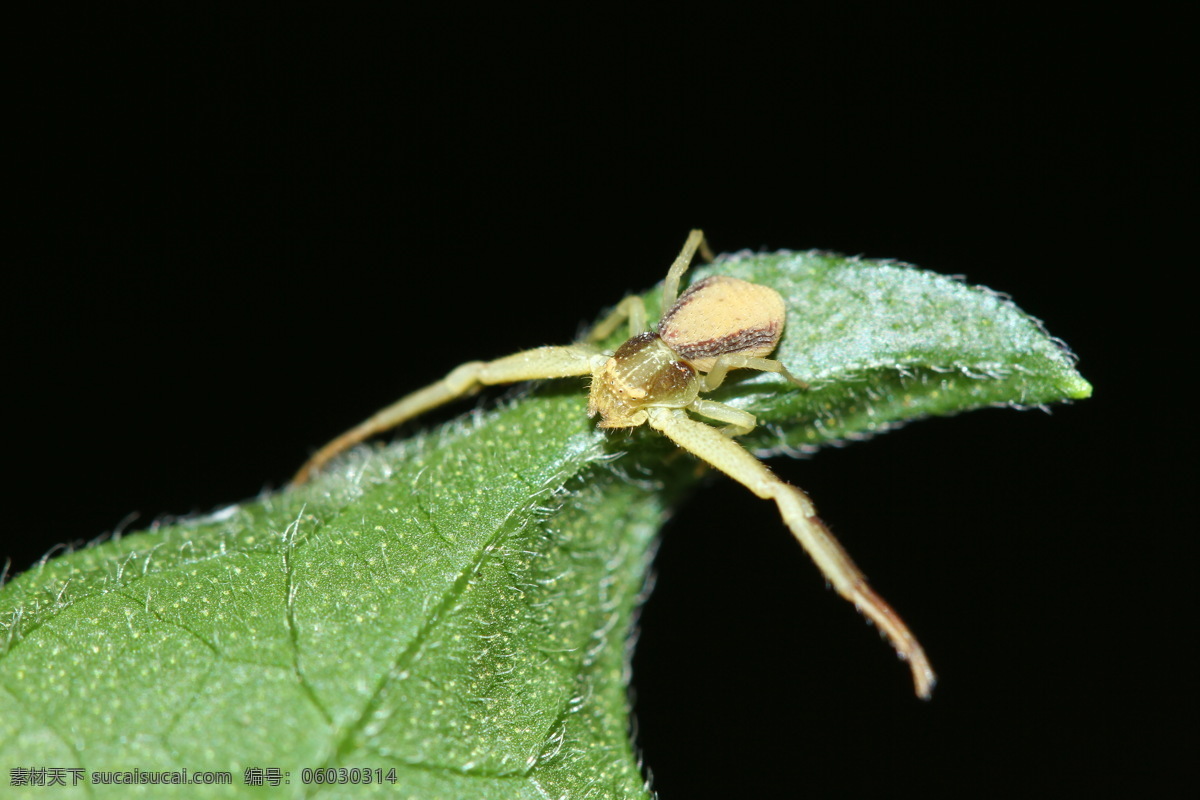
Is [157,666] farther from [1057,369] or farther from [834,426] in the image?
[1057,369]

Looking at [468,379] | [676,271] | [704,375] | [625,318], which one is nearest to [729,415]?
[704,375]

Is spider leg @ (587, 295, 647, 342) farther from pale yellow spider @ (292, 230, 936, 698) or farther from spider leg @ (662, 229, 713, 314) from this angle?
spider leg @ (662, 229, 713, 314)

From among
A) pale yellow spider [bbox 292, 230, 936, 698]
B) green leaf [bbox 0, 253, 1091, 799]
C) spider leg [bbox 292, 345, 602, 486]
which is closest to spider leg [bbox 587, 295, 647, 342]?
pale yellow spider [bbox 292, 230, 936, 698]

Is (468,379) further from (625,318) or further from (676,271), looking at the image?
(676,271)

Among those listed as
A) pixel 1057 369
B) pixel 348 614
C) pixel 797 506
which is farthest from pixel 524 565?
pixel 1057 369

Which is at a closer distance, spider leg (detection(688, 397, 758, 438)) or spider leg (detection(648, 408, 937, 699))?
spider leg (detection(648, 408, 937, 699))
